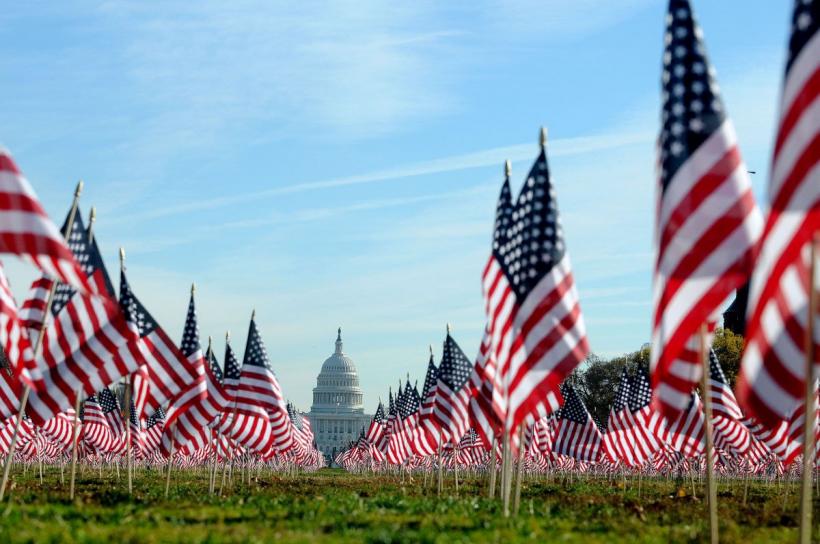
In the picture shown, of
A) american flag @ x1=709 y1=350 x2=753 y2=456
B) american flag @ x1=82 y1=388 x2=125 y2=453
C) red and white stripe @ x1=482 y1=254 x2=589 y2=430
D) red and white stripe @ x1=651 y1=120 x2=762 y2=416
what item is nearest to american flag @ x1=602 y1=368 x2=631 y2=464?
american flag @ x1=709 y1=350 x2=753 y2=456

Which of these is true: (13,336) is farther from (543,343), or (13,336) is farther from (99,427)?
(99,427)

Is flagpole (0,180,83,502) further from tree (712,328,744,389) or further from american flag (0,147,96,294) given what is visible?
tree (712,328,744,389)

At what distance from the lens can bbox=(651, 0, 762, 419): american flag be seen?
10938mm

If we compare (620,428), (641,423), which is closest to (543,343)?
(641,423)

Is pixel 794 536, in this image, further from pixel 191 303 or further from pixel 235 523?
pixel 191 303

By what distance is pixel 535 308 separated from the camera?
609 inches

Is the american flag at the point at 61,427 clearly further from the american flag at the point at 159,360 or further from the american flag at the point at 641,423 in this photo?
the american flag at the point at 159,360

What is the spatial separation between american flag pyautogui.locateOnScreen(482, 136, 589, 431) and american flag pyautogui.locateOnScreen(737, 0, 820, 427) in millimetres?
4929

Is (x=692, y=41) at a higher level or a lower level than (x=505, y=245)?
higher

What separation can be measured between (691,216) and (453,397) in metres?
19.5

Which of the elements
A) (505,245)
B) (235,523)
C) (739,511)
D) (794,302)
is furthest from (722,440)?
(794,302)

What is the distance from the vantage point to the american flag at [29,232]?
13.6 meters

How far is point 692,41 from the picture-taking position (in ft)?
38.5

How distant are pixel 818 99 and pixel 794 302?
1.81 metres
